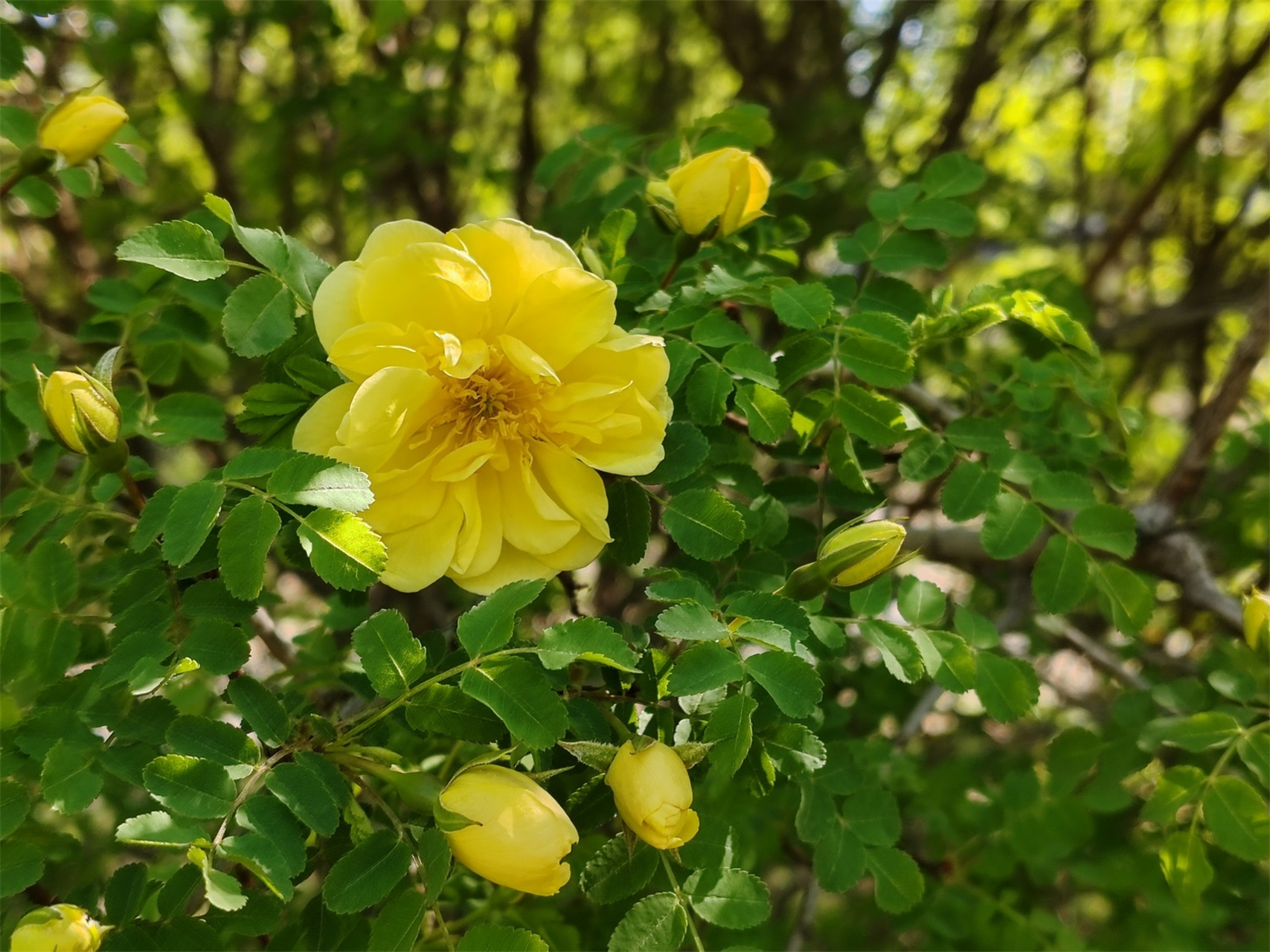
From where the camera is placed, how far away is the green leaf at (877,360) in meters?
1.15

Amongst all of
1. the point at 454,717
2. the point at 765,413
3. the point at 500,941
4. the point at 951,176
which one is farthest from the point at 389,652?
the point at 951,176

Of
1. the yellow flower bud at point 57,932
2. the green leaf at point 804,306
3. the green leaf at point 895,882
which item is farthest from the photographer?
the green leaf at point 895,882

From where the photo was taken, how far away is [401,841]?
0.89 meters

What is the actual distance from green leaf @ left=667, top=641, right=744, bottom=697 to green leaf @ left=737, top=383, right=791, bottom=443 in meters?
0.27

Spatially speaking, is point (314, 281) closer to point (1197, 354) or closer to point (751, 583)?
point (751, 583)

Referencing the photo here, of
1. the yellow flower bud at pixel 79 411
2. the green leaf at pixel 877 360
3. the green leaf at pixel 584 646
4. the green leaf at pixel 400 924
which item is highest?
the green leaf at pixel 877 360

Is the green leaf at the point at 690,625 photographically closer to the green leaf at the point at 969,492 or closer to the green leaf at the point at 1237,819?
the green leaf at the point at 969,492

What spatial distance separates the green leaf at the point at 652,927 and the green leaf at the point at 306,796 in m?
0.31

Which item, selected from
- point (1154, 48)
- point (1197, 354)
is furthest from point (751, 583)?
point (1154, 48)

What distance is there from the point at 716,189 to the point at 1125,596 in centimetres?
82

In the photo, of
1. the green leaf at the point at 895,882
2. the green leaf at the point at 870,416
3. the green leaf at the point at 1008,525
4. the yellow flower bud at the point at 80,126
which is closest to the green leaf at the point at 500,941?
the green leaf at the point at 895,882

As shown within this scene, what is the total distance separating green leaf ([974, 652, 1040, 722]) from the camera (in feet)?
3.86

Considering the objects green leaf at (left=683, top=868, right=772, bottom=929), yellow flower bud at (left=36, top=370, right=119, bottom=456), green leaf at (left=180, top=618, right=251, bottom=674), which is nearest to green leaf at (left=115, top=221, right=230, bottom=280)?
yellow flower bud at (left=36, top=370, right=119, bottom=456)

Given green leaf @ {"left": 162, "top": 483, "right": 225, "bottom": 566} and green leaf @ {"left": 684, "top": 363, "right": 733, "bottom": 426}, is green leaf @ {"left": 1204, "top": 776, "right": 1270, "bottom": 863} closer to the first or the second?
green leaf @ {"left": 684, "top": 363, "right": 733, "bottom": 426}
